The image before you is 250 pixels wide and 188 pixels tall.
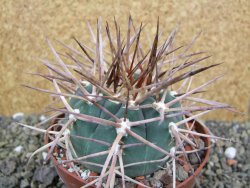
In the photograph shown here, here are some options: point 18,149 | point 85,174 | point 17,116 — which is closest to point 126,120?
point 85,174

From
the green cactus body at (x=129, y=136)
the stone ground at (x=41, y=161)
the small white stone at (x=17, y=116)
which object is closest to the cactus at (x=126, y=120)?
the green cactus body at (x=129, y=136)

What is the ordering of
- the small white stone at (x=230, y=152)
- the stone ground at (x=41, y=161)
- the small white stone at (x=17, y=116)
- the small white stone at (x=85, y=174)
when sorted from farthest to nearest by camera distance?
1. the small white stone at (x=17, y=116)
2. the small white stone at (x=230, y=152)
3. the stone ground at (x=41, y=161)
4. the small white stone at (x=85, y=174)

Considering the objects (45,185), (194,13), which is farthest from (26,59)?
(194,13)

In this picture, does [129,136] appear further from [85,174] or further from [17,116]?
[17,116]

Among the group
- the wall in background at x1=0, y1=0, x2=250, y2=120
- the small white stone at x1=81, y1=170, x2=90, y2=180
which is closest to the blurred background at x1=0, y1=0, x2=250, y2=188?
the wall in background at x1=0, y1=0, x2=250, y2=120

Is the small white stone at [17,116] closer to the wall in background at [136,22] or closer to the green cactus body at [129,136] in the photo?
the wall in background at [136,22]

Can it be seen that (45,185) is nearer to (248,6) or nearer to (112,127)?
(112,127)
